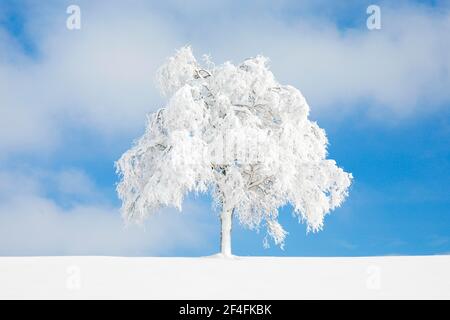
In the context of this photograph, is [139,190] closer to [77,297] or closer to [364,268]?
[364,268]

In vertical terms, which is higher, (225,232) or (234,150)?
(234,150)

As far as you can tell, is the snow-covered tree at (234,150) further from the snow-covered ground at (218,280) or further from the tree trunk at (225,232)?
the snow-covered ground at (218,280)

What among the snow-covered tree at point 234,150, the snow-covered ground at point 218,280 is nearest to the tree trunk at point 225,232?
the snow-covered tree at point 234,150

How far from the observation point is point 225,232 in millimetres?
23047

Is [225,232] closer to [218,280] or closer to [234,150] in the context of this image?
[234,150]

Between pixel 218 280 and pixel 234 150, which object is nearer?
pixel 218 280

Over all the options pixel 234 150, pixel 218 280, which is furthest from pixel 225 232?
pixel 218 280

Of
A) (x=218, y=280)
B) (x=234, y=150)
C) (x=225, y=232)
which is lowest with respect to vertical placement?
(x=218, y=280)

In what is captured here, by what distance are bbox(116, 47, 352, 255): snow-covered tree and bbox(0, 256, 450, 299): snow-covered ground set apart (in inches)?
141

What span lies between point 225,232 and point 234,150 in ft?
11.6

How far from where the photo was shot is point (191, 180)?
67.8 ft

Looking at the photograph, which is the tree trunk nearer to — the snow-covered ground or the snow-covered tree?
the snow-covered tree

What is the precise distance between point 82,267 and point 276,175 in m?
8.22
